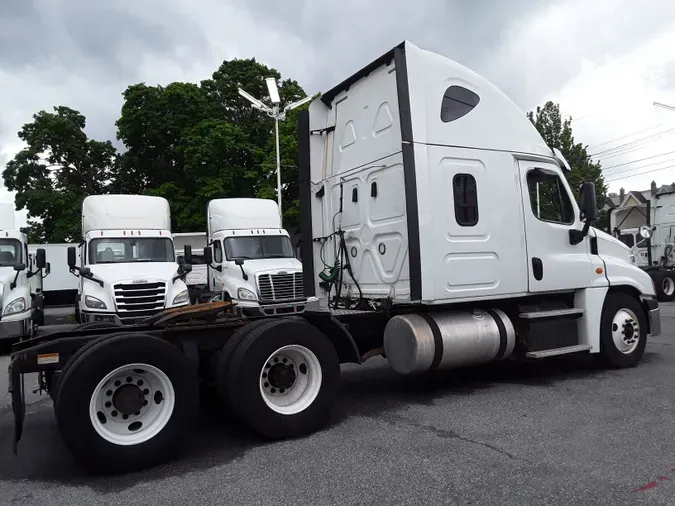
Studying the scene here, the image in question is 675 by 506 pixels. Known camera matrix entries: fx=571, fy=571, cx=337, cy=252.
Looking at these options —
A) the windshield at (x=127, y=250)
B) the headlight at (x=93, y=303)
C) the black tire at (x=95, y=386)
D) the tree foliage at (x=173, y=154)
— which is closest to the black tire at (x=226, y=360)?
the black tire at (x=95, y=386)

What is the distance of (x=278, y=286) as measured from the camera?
14.1 metres

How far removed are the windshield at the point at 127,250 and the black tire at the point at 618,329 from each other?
9.24m

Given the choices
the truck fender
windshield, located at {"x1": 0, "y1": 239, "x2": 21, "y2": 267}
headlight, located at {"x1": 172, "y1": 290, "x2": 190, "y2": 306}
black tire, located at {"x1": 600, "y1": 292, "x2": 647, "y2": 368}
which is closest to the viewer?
the truck fender

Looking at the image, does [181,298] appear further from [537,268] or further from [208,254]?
[537,268]

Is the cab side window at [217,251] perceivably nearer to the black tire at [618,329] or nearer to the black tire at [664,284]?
the black tire at [618,329]

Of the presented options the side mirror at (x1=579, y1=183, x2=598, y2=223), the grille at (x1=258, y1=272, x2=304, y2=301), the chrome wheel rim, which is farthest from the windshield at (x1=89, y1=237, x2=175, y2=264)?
the chrome wheel rim

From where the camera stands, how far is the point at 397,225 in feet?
21.9

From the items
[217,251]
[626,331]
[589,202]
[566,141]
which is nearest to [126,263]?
[217,251]

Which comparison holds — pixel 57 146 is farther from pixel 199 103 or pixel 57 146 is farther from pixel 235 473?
pixel 235 473

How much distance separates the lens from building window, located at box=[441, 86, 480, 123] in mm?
6723

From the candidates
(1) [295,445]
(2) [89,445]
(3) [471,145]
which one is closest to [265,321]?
(1) [295,445]

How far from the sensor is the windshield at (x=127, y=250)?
12.7 meters

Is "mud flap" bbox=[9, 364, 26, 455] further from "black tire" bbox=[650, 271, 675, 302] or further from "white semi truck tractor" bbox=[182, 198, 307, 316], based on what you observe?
"black tire" bbox=[650, 271, 675, 302]

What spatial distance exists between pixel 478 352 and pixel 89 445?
4271mm
